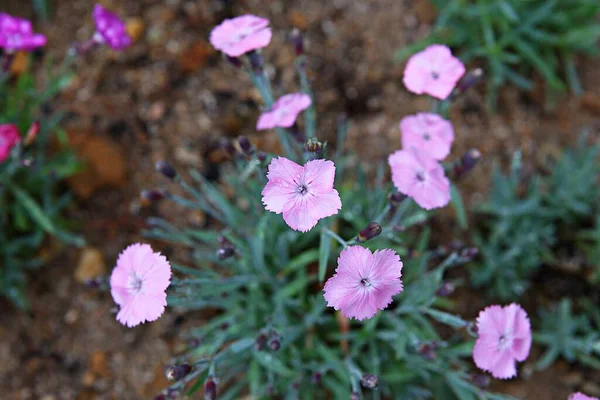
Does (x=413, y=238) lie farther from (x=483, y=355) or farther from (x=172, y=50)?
(x=172, y=50)

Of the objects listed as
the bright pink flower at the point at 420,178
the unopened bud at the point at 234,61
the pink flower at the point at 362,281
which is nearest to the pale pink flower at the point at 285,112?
the unopened bud at the point at 234,61

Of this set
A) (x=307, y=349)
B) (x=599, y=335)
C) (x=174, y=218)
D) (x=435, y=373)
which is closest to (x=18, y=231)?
(x=174, y=218)

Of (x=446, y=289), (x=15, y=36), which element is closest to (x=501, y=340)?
(x=446, y=289)

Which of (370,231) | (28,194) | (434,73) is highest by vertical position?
(434,73)

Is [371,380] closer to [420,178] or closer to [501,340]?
[501,340]

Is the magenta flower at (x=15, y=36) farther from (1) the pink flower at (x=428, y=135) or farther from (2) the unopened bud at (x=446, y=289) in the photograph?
(2) the unopened bud at (x=446, y=289)

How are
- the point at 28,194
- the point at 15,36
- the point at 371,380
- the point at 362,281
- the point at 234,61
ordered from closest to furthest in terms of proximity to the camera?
the point at 362,281, the point at 371,380, the point at 234,61, the point at 15,36, the point at 28,194
